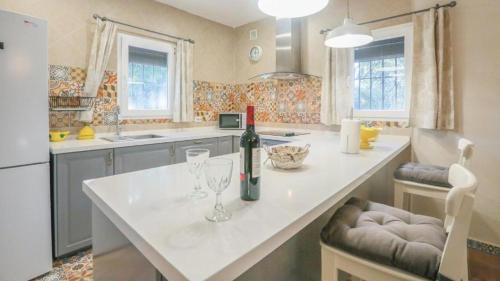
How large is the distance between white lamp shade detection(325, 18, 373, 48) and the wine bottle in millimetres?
1371

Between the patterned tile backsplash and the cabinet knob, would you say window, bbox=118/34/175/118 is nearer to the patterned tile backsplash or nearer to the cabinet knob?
the patterned tile backsplash

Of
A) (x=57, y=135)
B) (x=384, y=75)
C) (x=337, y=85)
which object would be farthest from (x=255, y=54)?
(x=57, y=135)

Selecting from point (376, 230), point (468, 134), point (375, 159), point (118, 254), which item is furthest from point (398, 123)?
point (118, 254)

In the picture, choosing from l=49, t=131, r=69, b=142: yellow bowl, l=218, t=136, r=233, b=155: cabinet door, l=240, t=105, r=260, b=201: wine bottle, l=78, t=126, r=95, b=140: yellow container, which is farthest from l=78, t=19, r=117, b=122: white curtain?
l=240, t=105, r=260, b=201: wine bottle

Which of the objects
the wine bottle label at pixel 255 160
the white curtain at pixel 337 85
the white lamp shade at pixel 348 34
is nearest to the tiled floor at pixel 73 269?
the wine bottle label at pixel 255 160

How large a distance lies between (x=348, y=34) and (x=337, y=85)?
3.66 ft

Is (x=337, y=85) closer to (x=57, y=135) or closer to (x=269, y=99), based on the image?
(x=269, y=99)

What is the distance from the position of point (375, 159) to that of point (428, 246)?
72cm

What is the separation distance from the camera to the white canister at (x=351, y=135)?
5.47 ft

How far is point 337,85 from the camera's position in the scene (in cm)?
288

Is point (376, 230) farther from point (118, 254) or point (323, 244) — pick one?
point (118, 254)

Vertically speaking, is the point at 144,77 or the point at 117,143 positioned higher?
the point at 144,77

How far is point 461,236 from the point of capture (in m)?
0.74

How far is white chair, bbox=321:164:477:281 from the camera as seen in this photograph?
0.73 meters
